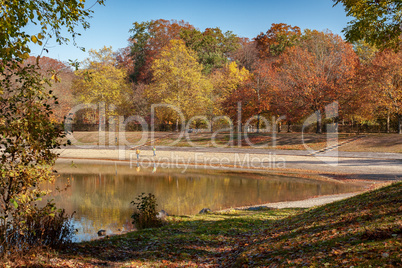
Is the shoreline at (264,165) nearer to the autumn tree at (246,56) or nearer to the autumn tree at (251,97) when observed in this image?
the autumn tree at (251,97)

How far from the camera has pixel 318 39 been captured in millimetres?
53688

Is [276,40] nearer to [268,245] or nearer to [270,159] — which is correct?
[270,159]

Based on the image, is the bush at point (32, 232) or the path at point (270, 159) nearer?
the bush at point (32, 232)

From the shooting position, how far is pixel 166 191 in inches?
847

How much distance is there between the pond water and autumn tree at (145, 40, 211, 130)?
25546mm

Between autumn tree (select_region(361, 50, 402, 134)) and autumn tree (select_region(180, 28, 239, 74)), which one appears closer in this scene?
autumn tree (select_region(361, 50, 402, 134))

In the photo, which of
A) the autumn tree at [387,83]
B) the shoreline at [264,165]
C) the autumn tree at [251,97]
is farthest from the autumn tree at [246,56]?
the shoreline at [264,165]

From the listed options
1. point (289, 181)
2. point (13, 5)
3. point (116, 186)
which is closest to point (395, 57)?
point (289, 181)

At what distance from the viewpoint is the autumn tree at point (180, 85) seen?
181 ft

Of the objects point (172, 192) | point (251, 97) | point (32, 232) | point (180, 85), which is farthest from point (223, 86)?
point (32, 232)

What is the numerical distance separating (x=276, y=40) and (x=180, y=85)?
32051mm

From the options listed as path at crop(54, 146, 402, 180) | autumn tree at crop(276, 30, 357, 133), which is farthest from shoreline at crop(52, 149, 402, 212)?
autumn tree at crop(276, 30, 357, 133)

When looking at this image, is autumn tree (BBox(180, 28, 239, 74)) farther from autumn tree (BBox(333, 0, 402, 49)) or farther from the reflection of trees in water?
autumn tree (BBox(333, 0, 402, 49))

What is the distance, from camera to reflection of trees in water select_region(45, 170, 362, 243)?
16230 millimetres
